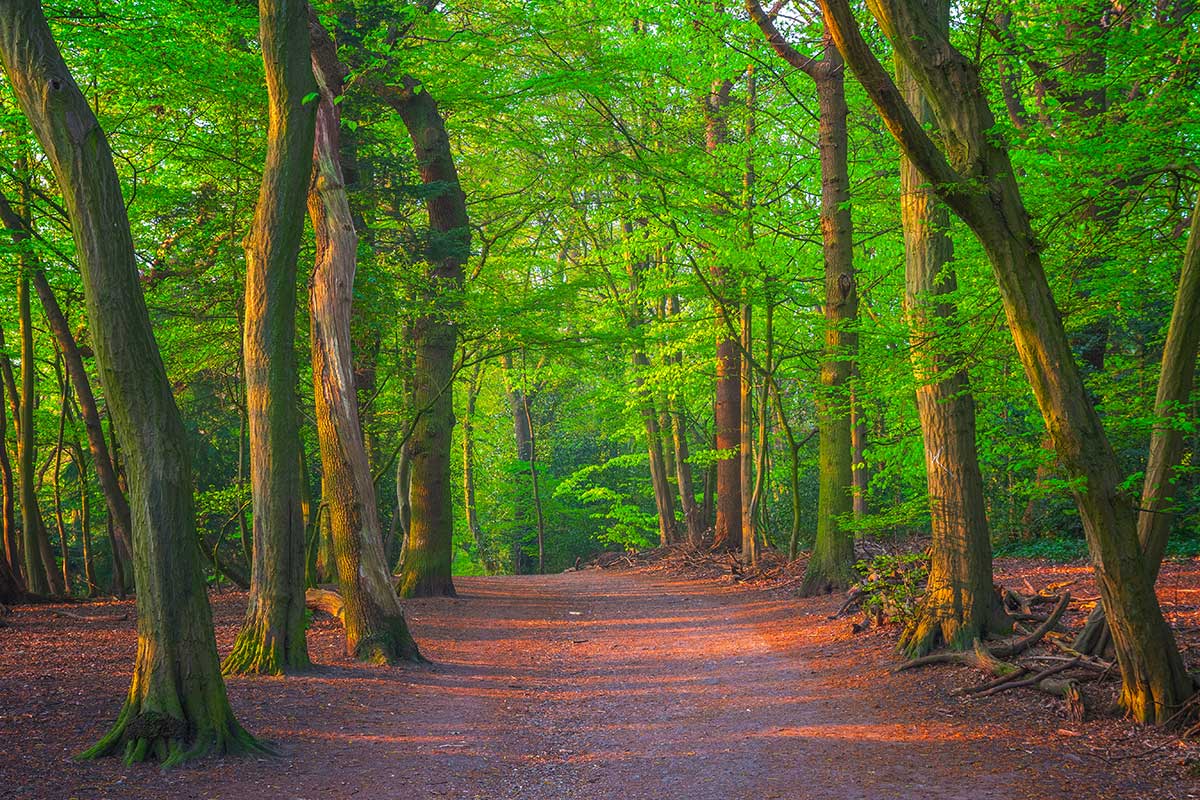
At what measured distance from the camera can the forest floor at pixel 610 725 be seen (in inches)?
218

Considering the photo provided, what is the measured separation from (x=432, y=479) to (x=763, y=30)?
28.7 feet

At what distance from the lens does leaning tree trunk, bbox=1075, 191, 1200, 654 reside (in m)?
5.79

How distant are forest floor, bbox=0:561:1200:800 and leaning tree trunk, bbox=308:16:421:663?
501mm

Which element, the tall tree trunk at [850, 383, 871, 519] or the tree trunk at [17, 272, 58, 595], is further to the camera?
the tall tree trunk at [850, 383, 871, 519]

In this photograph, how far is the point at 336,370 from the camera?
998cm

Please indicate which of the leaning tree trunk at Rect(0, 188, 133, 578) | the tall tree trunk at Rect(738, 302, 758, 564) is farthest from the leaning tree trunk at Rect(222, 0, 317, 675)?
the tall tree trunk at Rect(738, 302, 758, 564)

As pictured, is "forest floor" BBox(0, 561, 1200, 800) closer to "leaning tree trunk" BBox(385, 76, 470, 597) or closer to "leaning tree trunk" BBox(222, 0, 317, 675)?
"leaning tree trunk" BBox(222, 0, 317, 675)

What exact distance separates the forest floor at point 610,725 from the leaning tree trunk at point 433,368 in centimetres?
365

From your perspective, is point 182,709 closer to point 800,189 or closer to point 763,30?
point 763,30

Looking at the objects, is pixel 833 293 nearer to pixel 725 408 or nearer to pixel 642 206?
pixel 642 206

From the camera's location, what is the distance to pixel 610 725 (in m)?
7.67

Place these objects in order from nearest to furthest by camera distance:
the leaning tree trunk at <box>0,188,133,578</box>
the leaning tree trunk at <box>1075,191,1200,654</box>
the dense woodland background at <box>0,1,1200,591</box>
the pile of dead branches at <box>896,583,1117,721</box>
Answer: the leaning tree trunk at <box>1075,191,1200,654</box> → the dense woodland background at <box>0,1,1200,591</box> → the pile of dead branches at <box>896,583,1117,721</box> → the leaning tree trunk at <box>0,188,133,578</box>

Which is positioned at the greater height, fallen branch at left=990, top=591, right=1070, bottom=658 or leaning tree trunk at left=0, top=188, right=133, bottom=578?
leaning tree trunk at left=0, top=188, right=133, bottom=578

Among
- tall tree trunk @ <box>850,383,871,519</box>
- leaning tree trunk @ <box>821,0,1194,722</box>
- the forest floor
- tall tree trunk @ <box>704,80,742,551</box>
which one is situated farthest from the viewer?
tall tree trunk @ <box>704,80,742,551</box>
